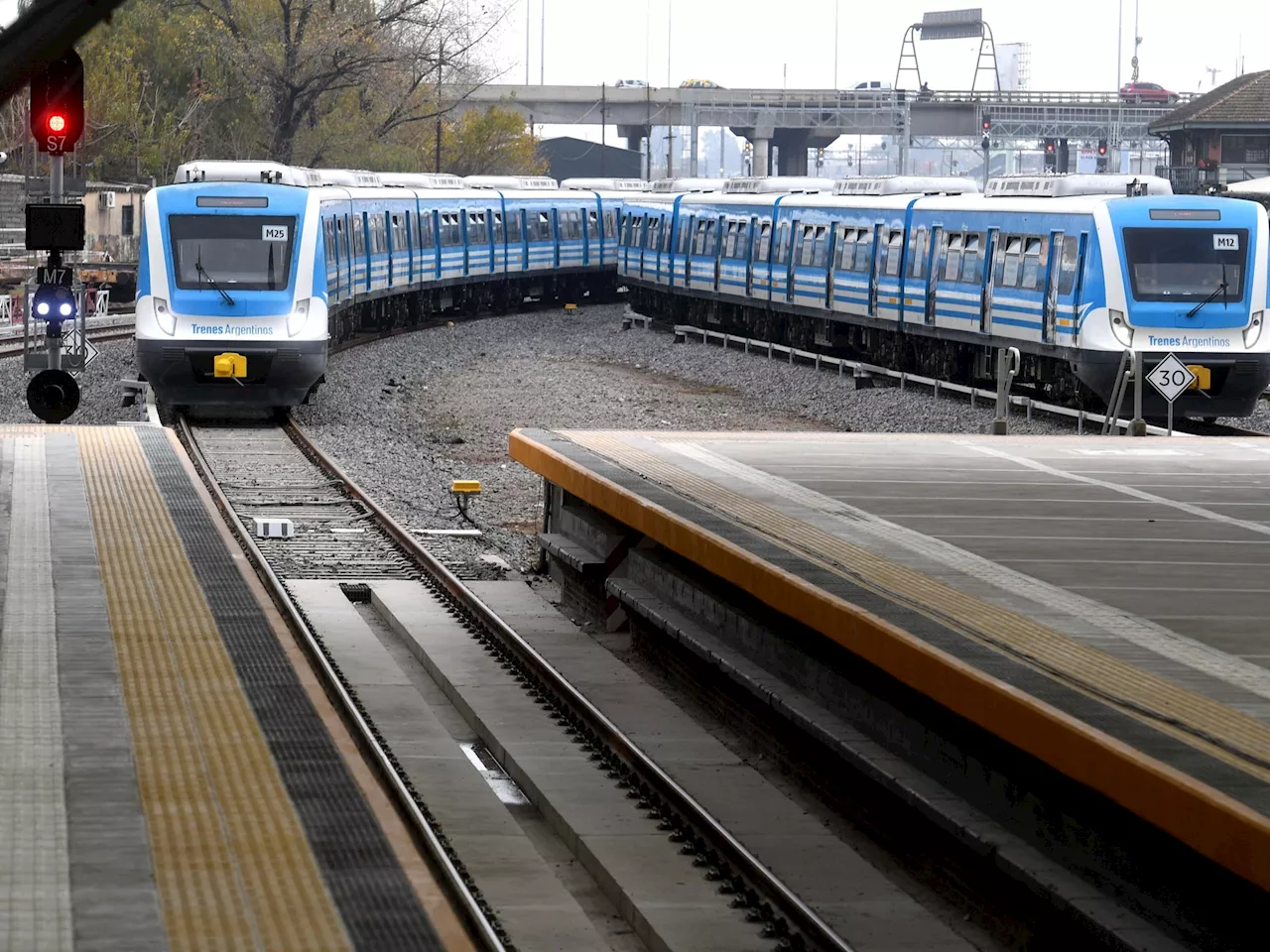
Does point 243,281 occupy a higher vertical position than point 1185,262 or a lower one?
lower

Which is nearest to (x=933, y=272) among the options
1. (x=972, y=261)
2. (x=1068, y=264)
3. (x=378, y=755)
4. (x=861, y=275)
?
(x=972, y=261)

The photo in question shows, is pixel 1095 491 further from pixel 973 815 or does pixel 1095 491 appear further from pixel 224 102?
pixel 224 102

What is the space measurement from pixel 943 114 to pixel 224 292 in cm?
7675

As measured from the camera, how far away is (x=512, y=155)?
293ft

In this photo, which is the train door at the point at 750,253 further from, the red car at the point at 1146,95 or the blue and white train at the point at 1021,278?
the red car at the point at 1146,95

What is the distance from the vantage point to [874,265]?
32.3 metres

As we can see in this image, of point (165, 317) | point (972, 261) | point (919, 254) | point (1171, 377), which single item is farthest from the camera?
point (919, 254)

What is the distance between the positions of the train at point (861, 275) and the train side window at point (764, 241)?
2.9 inches

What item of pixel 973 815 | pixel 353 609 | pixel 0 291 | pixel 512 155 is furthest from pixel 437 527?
pixel 512 155

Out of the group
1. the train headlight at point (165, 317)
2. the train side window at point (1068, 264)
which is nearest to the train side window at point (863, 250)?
the train side window at point (1068, 264)

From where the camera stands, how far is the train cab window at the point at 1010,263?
88.0 ft

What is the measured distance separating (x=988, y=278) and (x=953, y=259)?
1.48 metres

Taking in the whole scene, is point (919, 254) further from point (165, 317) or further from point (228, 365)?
point (165, 317)

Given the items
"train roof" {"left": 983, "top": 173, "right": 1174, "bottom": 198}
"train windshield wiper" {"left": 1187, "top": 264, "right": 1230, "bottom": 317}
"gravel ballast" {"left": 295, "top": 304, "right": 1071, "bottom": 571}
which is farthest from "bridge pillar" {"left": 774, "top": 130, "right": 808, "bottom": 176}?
"train windshield wiper" {"left": 1187, "top": 264, "right": 1230, "bottom": 317}
